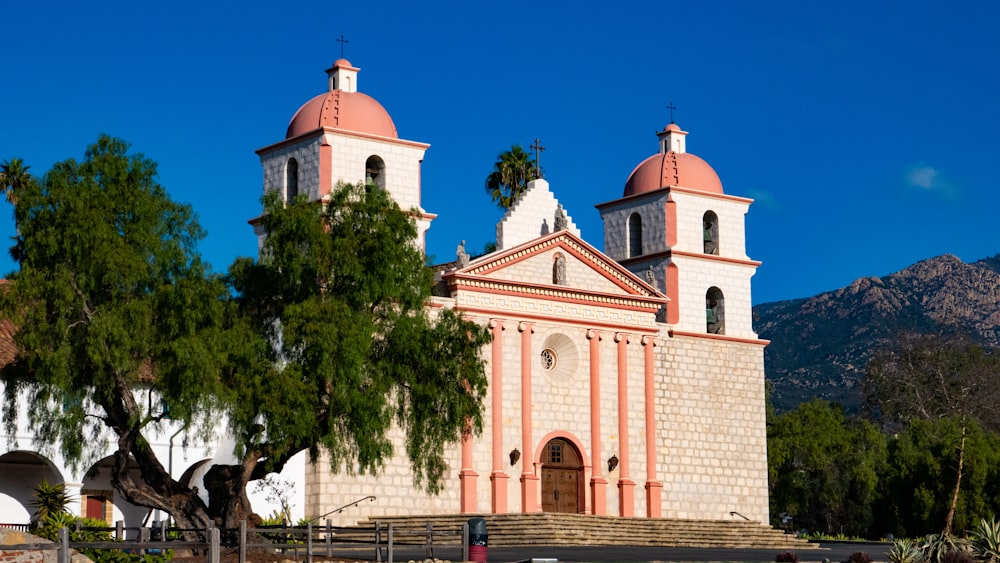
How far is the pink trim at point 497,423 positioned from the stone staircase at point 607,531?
1230 mm

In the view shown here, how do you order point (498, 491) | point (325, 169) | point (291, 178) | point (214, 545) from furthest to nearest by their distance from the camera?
point (291, 178), point (498, 491), point (325, 169), point (214, 545)

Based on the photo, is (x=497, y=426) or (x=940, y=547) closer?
(x=940, y=547)

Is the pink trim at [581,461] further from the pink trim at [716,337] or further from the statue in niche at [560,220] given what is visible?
the statue in niche at [560,220]

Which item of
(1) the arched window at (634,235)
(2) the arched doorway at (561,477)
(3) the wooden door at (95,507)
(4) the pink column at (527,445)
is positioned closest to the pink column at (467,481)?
(4) the pink column at (527,445)

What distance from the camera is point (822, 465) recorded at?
6550cm

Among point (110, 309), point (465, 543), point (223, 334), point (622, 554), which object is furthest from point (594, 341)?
point (110, 309)

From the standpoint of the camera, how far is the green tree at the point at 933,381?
7681 cm

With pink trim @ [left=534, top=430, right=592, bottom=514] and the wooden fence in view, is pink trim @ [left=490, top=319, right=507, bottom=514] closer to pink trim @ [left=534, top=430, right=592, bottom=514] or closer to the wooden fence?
pink trim @ [left=534, top=430, right=592, bottom=514]

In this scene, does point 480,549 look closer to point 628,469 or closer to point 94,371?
point 94,371

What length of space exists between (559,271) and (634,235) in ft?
17.9

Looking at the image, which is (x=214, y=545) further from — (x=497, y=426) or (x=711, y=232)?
(x=711, y=232)

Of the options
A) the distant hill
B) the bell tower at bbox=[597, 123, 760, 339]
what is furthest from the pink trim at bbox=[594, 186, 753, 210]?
the distant hill

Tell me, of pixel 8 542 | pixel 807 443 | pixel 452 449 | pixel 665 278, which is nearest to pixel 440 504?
pixel 452 449

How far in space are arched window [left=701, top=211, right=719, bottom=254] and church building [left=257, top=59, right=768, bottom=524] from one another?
55mm
